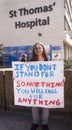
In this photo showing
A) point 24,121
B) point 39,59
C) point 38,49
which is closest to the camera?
point 38,49

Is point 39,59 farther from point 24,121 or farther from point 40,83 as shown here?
point 24,121

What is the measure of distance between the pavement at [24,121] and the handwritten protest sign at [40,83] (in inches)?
20.3

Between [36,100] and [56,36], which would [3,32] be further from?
[36,100]

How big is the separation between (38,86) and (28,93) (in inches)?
10.2

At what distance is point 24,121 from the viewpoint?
562 centimetres

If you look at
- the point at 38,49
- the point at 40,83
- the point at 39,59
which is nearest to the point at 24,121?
the point at 40,83

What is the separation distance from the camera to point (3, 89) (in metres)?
6.38

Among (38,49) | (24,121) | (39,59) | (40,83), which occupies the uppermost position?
(38,49)

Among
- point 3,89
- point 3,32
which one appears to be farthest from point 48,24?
point 3,89

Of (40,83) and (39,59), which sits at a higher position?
(39,59)

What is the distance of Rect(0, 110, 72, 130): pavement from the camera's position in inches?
207

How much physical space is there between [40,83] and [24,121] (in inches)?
44.0

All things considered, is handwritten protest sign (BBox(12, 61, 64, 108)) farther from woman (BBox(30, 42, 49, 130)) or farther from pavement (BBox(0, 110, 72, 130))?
pavement (BBox(0, 110, 72, 130))

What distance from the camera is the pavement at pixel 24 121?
525 centimetres
